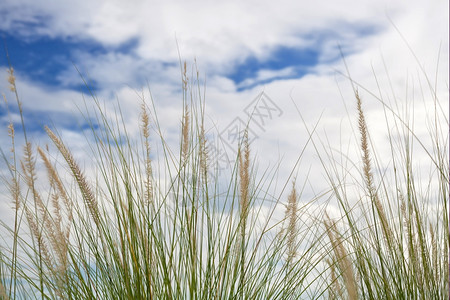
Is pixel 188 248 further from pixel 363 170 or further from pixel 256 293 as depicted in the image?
pixel 363 170

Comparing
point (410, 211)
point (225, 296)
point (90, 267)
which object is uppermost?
point (410, 211)

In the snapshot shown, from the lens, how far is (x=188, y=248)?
2281 mm

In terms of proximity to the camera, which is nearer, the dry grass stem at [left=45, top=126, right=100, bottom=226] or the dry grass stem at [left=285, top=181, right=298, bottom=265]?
the dry grass stem at [left=45, top=126, right=100, bottom=226]

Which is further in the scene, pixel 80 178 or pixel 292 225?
pixel 292 225

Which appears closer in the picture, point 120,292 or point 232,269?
point 120,292

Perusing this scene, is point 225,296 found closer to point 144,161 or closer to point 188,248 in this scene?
point 188,248

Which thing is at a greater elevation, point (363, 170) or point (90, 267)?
point (363, 170)

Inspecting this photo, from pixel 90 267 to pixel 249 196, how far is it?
2.70 feet

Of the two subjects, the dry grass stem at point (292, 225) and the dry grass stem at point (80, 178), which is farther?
the dry grass stem at point (292, 225)

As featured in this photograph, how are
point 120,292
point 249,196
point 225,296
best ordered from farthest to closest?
point 249,196, point 225,296, point 120,292

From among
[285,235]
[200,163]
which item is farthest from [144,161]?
[285,235]

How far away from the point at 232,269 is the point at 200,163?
520 millimetres

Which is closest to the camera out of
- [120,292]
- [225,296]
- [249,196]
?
[120,292]

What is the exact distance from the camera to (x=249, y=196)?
8.29 feet
